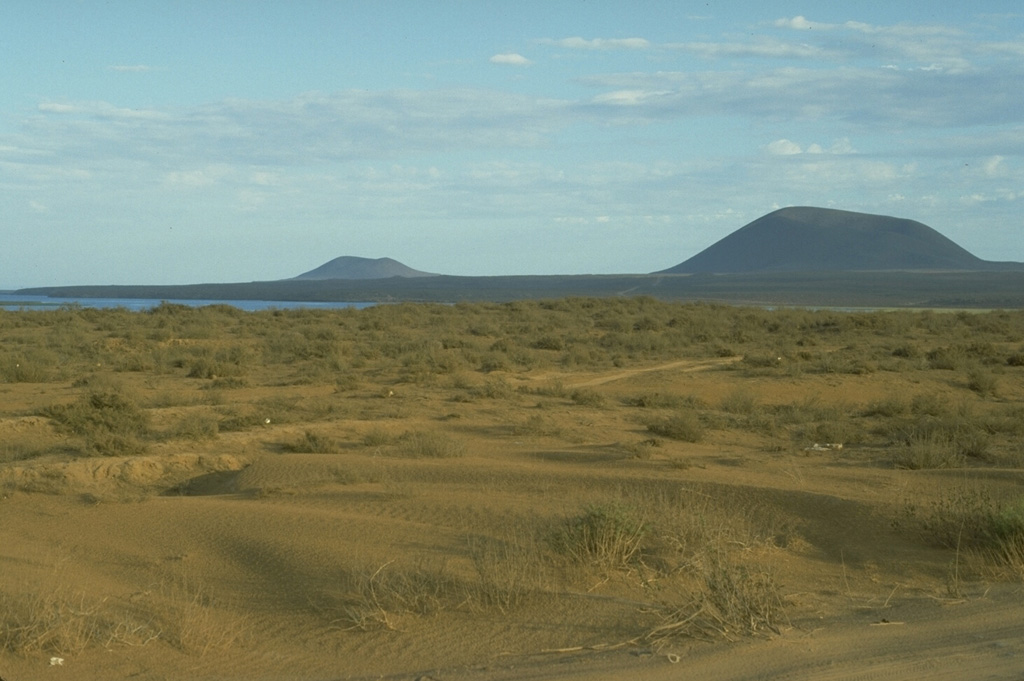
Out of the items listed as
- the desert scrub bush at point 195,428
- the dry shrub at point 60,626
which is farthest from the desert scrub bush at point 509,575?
the desert scrub bush at point 195,428

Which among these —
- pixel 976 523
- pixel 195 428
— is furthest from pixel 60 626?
pixel 195 428

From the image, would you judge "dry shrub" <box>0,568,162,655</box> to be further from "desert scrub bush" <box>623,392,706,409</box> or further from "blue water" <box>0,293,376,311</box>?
"blue water" <box>0,293,376,311</box>

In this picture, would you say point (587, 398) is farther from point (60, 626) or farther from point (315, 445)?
point (60, 626)

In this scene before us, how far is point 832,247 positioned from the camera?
17762 centimetres

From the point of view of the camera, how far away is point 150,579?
828 cm

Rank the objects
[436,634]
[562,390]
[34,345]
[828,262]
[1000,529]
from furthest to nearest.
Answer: [828,262] → [34,345] → [562,390] → [1000,529] → [436,634]

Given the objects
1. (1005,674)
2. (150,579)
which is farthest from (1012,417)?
(150,579)

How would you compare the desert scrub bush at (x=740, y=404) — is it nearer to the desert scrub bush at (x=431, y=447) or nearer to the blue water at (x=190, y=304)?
the desert scrub bush at (x=431, y=447)

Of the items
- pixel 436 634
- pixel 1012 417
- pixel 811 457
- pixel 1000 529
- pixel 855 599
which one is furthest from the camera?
pixel 1012 417

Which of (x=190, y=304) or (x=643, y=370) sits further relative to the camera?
(x=190, y=304)

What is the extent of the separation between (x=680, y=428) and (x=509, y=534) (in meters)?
6.97

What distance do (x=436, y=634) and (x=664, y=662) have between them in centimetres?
165

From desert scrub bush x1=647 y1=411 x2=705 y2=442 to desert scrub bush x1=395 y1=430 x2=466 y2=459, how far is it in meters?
3.46

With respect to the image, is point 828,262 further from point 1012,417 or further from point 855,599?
point 855,599
